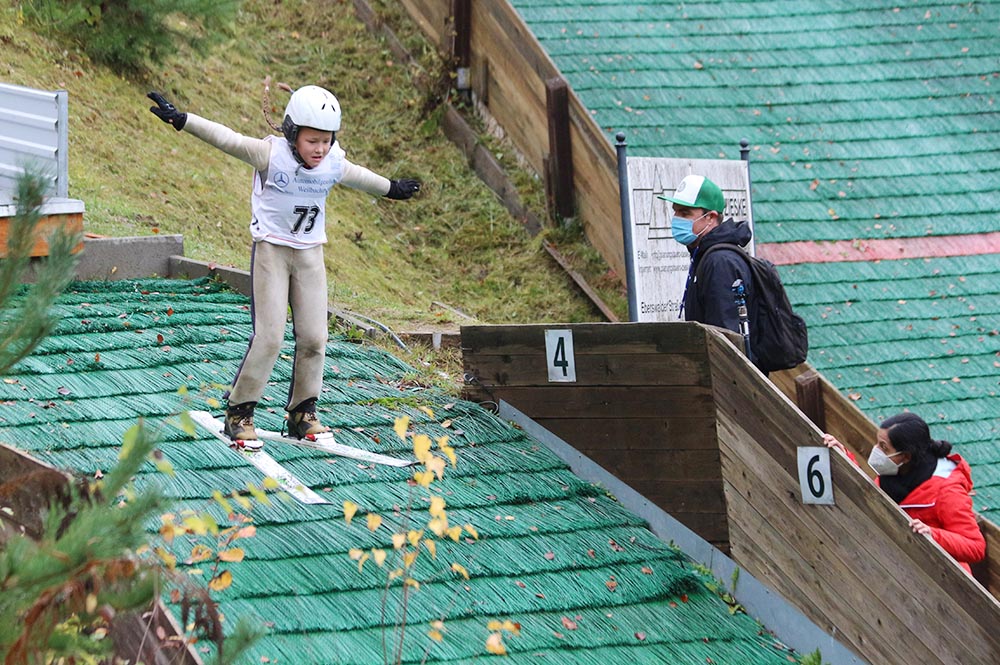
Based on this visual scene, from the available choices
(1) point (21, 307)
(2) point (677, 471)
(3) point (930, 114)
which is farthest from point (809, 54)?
(1) point (21, 307)

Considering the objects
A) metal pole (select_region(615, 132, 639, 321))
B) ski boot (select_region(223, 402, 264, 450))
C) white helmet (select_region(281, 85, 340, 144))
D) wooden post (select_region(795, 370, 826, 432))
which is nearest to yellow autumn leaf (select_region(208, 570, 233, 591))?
ski boot (select_region(223, 402, 264, 450))

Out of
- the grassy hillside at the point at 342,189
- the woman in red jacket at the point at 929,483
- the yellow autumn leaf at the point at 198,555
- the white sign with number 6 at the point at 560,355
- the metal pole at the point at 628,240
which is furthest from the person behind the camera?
the grassy hillside at the point at 342,189

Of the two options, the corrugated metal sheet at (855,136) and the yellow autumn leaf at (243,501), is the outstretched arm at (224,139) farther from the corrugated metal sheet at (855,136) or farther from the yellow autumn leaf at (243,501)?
the corrugated metal sheet at (855,136)

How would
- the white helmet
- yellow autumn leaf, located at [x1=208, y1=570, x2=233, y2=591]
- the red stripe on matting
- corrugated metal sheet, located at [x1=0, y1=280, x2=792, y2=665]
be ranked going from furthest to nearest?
the red stripe on matting < the white helmet < corrugated metal sheet, located at [x1=0, y1=280, x2=792, y2=665] < yellow autumn leaf, located at [x1=208, y1=570, x2=233, y2=591]

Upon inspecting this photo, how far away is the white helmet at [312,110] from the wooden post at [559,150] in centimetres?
566

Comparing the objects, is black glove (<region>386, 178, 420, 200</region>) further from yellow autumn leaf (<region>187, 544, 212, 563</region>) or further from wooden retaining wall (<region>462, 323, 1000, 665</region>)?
yellow autumn leaf (<region>187, 544, 212, 563</region>)

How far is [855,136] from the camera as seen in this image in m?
12.6

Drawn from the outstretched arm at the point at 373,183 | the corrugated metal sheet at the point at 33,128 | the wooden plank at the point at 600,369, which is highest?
the corrugated metal sheet at the point at 33,128

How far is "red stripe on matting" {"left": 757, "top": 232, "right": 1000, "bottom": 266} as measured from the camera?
A: 11156mm

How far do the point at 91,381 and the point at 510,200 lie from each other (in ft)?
21.0

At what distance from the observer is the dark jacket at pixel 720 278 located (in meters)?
6.48

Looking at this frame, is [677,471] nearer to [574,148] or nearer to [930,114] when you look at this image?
[574,148]

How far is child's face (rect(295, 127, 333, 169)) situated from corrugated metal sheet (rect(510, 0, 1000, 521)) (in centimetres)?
514

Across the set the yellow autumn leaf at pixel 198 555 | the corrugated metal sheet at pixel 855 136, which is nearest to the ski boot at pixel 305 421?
the yellow autumn leaf at pixel 198 555
